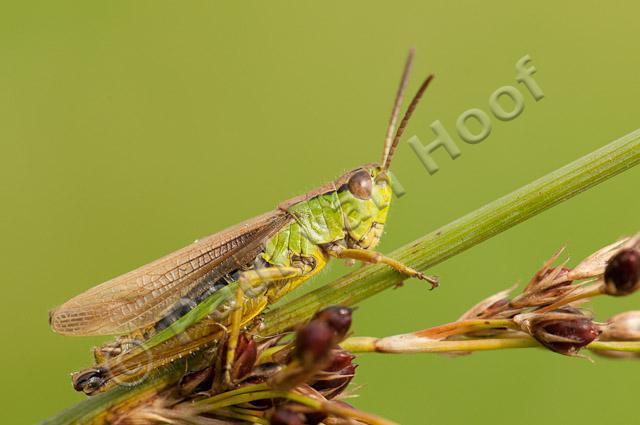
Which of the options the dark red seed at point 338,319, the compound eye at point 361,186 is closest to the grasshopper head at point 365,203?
the compound eye at point 361,186

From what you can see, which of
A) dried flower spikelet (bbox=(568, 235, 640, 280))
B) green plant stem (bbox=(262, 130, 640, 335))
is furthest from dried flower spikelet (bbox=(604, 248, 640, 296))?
green plant stem (bbox=(262, 130, 640, 335))

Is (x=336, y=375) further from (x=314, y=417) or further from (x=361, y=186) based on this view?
(x=361, y=186)

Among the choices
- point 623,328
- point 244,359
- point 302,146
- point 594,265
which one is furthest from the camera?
point 302,146

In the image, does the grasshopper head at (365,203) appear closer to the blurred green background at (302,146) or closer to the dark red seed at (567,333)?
the dark red seed at (567,333)

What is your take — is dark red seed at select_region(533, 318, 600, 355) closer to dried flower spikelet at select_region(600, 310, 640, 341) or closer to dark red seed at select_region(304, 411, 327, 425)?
dried flower spikelet at select_region(600, 310, 640, 341)

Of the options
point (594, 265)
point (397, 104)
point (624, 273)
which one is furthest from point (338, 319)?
point (397, 104)

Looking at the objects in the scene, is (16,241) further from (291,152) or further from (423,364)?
(423,364)
